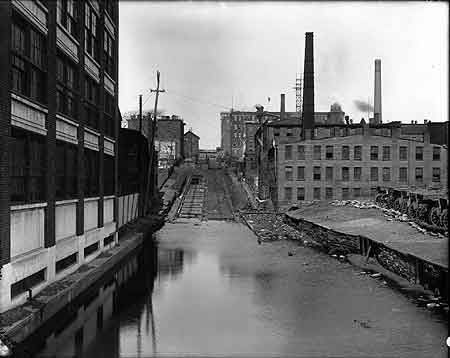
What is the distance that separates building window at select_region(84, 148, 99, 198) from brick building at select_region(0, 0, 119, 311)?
5 centimetres

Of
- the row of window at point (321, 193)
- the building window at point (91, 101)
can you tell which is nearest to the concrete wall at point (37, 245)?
the building window at point (91, 101)

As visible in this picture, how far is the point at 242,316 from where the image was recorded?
17.6m

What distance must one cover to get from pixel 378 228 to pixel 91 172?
60.9 ft

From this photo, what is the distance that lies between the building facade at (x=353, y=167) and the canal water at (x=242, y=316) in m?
29.4

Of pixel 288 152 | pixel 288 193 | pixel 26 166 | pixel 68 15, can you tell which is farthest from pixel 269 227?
pixel 26 166

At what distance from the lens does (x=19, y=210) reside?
14.8 meters

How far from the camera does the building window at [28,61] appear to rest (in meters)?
14.8

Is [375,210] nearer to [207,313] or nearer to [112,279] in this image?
[112,279]

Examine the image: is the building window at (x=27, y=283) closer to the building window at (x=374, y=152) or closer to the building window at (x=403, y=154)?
the building window at (x=374, y=152)

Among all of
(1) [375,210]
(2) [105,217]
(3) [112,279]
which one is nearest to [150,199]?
(1) [375,210]

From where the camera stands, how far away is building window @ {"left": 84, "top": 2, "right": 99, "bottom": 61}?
23.5m

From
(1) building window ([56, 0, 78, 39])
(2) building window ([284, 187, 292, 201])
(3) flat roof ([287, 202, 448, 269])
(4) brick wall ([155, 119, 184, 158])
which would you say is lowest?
(3) flat roof ([287, 202, 448, 269])

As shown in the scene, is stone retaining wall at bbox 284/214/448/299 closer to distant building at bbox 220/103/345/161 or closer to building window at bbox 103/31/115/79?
building window at bbox 103/31/115/79

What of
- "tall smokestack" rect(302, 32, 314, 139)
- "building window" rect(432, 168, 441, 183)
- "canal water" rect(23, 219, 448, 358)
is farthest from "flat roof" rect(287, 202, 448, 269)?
"tall smokestack" rect(302, 32, 314, 139)
